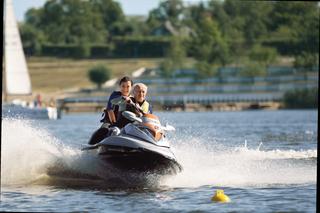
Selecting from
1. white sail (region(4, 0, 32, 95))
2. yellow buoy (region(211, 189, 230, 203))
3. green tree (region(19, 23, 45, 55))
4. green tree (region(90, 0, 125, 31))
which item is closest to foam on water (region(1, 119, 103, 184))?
yellow buoy (region(211, 189, 230, 203))

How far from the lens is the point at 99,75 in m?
111

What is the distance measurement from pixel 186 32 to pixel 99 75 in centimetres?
4258

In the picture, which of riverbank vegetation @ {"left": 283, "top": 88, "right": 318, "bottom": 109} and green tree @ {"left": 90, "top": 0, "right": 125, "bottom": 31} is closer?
riverbank vegetation @ {"left": 283, "top": 88, "right": 318, "bottom": 109}

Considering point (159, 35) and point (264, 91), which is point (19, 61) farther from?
point (159, 35)

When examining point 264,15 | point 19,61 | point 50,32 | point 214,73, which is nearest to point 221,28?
point 264,15

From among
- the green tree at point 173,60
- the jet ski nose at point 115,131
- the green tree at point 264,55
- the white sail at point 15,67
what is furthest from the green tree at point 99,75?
the jet ski nose at point 115,131

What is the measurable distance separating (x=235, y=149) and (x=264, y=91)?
8091cm

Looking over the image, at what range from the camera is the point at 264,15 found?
132m

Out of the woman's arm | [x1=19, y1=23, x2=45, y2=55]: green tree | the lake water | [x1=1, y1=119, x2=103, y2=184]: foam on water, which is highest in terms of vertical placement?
the woman's arm

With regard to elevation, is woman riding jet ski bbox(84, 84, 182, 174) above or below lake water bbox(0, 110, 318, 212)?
above

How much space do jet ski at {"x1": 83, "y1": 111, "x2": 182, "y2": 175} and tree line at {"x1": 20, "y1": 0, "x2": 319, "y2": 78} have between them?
9272cm

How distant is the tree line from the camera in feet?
381

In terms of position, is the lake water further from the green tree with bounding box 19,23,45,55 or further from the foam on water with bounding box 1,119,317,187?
the green tree with bounding box 19,23,45,55

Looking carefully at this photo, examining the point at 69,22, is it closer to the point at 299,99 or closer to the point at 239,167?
the point at 299,99
